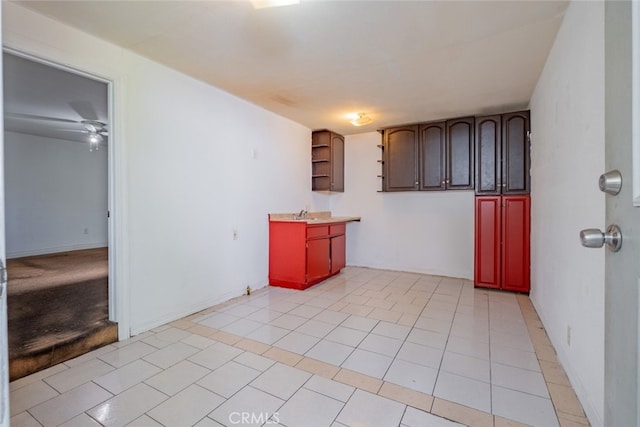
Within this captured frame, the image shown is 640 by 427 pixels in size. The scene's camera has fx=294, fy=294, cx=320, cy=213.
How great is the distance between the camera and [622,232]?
64cm

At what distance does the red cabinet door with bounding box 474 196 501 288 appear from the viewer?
3.83 m

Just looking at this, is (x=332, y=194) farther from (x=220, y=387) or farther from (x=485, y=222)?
(x=220, y=387)

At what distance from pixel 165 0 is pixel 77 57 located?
917 mm

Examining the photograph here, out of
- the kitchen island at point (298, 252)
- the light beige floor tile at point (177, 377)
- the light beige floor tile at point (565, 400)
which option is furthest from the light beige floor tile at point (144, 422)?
the kitchen island at point (298, 252)

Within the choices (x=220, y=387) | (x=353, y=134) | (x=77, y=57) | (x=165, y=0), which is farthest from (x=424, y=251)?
(x=77, y=57)

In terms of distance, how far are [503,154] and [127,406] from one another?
4.47 metres

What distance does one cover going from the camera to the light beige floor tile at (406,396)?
1675 millimetres

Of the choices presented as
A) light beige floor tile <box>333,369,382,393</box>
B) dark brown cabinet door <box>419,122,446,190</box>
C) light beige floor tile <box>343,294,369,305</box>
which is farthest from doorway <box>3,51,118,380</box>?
dark brown cabinet door <box>419,122,446,190</box>

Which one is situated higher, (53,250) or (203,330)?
(53,250)

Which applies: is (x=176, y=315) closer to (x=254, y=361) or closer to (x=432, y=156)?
(x=254, y=361)

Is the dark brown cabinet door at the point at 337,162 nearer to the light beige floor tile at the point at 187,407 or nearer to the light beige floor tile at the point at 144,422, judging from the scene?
the light beige floor tile at the point at 187,407

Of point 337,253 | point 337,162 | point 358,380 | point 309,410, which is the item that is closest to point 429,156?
point 337,162

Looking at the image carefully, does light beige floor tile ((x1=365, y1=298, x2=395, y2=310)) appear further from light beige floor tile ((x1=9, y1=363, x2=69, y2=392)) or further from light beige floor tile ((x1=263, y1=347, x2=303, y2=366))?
light beige floor tile ((x1=9, y1=363, x2=69, y2=392))

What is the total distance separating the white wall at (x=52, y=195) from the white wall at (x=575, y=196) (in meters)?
7.80
